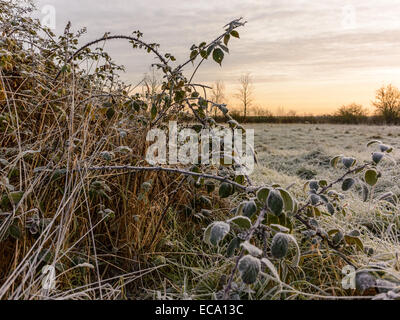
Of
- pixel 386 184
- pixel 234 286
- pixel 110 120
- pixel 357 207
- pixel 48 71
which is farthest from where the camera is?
pixel 386 184

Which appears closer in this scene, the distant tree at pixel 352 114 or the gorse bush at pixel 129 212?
the gorse bush at pixel 129 212

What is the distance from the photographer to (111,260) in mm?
1840

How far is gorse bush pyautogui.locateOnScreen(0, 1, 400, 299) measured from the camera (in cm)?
136

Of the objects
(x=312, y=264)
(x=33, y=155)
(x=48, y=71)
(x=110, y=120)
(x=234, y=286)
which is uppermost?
(x=48, y=71)

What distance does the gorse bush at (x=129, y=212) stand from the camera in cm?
136

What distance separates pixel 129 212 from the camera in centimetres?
193

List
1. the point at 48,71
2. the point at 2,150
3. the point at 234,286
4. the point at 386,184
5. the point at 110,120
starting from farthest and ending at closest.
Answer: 1. the point at 386,184
2. the point at 48,71
3. the point at 110,120
4. the point at 2,150
5. the point at 234,286

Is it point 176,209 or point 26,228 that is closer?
point 26,228

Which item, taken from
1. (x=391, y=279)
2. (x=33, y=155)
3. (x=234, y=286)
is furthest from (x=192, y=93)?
(x=391, y=279)

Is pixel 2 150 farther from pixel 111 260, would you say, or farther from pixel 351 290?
pixel 351 290

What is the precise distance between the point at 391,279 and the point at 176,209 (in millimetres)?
1359

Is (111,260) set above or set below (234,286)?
below

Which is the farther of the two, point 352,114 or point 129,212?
point 352,114

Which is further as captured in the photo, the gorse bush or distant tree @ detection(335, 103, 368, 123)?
distant tree @ detection(335, 103, 368, 123)
